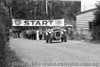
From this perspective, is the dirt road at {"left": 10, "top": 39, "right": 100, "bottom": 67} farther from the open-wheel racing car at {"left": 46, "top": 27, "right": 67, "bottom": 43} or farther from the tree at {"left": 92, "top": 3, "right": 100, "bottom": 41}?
the open-wheel racing car at {"left": 46, "top": 27, "right": 67, "bottom": 43}

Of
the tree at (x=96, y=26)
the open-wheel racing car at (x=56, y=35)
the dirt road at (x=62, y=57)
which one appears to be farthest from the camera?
the open-wheel racing car at (x=56, y=35)

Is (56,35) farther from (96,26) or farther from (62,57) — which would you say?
(62,57)

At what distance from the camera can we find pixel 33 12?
75.1 meters

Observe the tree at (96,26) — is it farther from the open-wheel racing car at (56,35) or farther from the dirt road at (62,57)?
the dirt road at (62,57)

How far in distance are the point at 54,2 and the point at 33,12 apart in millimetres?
13454

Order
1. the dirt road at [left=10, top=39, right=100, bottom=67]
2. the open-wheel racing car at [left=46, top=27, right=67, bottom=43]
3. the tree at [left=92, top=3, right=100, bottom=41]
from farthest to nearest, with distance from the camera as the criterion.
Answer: the open-wheel racing car at [left=46, top=27, right=67, bottom=43] → the tree at [left=92, top=3, right=100, bottom=41] → the dirt road at [left=10, top=39, right=100, bottom=67]

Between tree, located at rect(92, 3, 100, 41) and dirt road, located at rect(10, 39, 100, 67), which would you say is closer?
dirt road, located at rect(10, 39, 100, 67)

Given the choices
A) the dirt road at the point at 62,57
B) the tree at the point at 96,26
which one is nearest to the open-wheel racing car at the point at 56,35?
the tree at the point at 96,26

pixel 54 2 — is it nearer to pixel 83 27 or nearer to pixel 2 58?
pixel 83 27

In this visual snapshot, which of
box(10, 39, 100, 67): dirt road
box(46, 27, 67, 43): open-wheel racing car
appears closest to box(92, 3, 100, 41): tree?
box(46, 27, 67, 43): open-wheel racing car

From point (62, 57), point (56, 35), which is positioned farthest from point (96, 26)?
point (62, 57)

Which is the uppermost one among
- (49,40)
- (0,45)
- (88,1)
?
(88,1)

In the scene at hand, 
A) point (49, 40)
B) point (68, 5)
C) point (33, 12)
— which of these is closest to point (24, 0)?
point (33, 12)

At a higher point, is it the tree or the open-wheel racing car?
the tree
